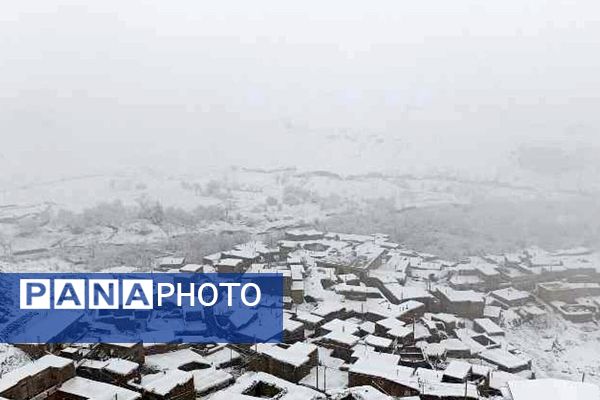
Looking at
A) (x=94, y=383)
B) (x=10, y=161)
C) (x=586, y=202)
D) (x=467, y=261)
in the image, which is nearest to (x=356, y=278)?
(x=467, y=261)

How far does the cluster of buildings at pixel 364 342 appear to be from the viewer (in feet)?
37.7

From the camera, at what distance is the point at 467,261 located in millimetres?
25953

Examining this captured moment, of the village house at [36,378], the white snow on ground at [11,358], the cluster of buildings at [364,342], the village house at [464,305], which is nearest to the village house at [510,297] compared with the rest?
the cluster of buildings at [364,342]

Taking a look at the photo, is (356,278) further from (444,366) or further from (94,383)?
(94,383)

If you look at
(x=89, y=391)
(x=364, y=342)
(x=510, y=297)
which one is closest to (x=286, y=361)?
(x=364, y=342)

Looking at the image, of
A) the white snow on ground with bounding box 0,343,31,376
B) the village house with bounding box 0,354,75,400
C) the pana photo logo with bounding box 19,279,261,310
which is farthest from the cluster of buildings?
the pana photo logo with bounding box 19,279,261,310

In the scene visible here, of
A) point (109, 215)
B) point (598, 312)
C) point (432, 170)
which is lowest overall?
point (598, 312)

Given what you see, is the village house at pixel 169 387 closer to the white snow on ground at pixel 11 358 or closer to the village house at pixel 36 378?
the village house at pixel 36 378

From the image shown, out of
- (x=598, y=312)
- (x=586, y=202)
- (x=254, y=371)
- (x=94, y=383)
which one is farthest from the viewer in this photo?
(x=586, y=202)

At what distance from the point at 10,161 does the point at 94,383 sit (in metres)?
39.1

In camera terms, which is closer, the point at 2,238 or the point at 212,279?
the point at 212,279

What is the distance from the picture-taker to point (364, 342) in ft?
50.1

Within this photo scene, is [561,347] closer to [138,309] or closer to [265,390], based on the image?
[265,390]

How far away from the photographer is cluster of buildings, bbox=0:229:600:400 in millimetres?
11492
